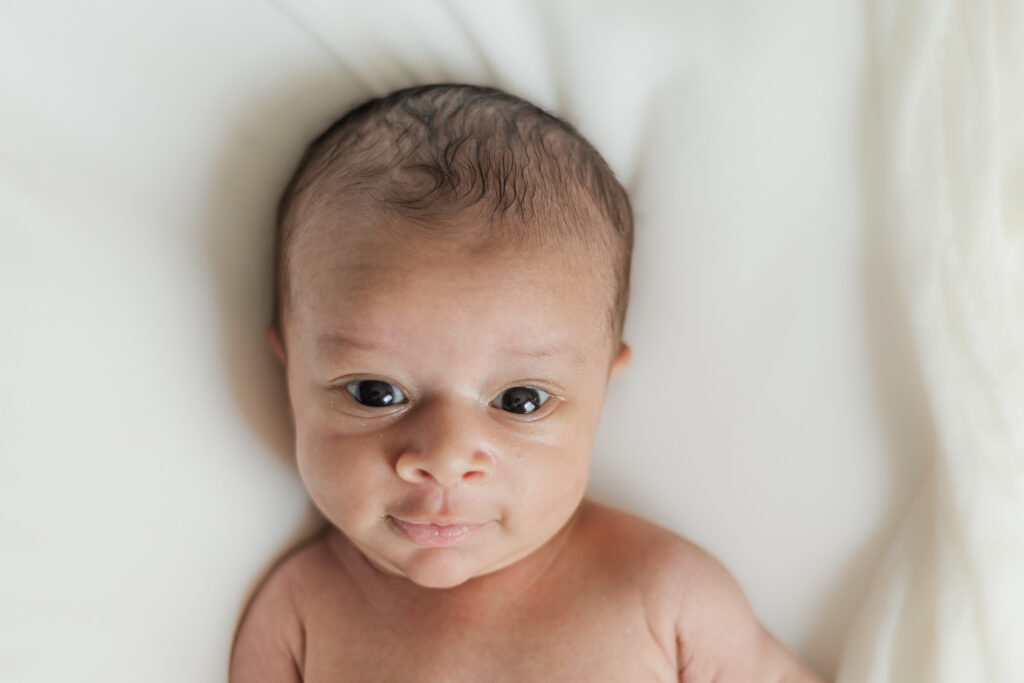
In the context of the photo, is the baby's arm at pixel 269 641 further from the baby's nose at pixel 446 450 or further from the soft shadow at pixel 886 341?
the soft shadow at pixel 886 341

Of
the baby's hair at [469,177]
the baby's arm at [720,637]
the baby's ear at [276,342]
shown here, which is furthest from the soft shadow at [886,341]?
the baby's ear at [276,342]

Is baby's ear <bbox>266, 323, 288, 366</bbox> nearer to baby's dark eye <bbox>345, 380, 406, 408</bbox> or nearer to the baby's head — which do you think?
the baby's head

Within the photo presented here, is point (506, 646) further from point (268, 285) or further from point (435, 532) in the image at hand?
point (268, 285)

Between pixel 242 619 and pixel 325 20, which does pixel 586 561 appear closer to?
pixel 242 619

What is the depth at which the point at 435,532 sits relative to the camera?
122 centimetres

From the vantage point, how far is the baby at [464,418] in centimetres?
118

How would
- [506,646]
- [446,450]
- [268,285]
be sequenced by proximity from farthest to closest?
[268,285]
[506,646]
[446,450]

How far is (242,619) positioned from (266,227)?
1.89 ft

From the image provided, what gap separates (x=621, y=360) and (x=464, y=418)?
1.02 ft

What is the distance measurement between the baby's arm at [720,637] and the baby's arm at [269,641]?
559 mm

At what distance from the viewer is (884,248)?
4.34ft

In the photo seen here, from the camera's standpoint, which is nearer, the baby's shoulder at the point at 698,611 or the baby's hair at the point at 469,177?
the baby's hair at the point at 469,177

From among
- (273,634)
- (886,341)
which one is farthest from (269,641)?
(886,341)

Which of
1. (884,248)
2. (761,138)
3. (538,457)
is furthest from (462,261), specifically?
(884,248)
